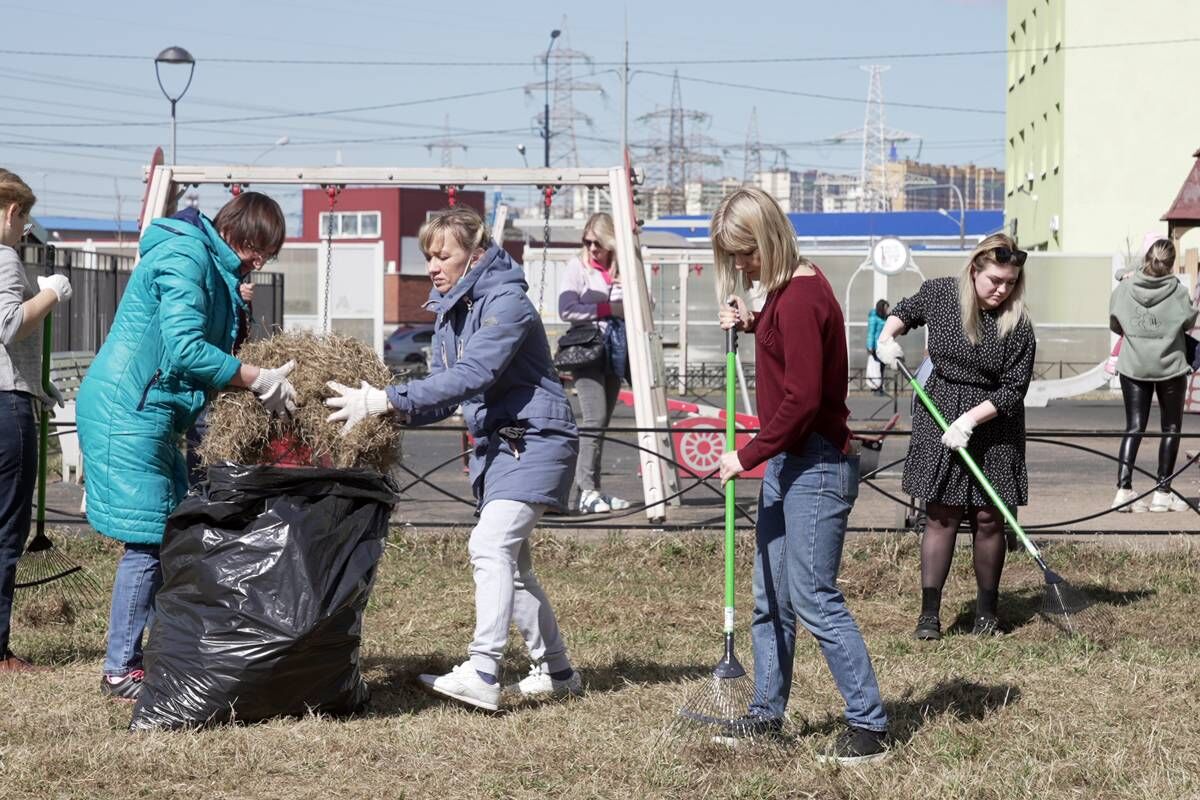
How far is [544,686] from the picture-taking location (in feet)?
17.2

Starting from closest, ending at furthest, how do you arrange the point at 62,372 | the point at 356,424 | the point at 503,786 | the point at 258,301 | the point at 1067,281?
the point at 503,786 → the point at 356,424 → the point at 62,372 → the point at 258,301 → the point at 1067,281

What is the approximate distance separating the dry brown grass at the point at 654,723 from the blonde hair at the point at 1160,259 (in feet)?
9.58

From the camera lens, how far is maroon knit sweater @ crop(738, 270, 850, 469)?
13.9 feet

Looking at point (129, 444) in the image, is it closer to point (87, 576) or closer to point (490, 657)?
point (490, 657)

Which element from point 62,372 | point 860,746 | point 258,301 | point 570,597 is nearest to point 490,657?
point 860,746

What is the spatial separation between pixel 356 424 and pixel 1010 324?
107 inches

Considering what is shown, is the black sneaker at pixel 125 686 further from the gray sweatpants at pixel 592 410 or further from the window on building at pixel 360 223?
the window on building at pixel 360 223

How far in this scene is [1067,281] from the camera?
25.6 meters

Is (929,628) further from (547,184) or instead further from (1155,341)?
(1155,341)

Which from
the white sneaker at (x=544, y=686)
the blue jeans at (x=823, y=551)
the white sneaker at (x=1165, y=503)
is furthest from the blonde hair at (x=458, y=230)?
the white sneaker at (x=1165, y=503)

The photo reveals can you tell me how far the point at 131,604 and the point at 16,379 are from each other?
0.93 metres

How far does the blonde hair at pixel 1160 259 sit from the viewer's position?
31.2 ft

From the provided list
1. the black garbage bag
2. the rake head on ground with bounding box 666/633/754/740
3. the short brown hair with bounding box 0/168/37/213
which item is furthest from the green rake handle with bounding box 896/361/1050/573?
the short brown hair with bounding box 0/168/37/213

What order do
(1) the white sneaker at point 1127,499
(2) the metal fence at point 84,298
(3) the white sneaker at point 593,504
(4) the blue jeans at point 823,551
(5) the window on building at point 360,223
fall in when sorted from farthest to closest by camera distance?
(5) the window on building at point 360,223 → (2) the metal fence at point 84,298 → (1) the white sneaker at point 1127,499 → (3) the white sneaker at point 593,504 → (4) the blue jeans at point 823,551
